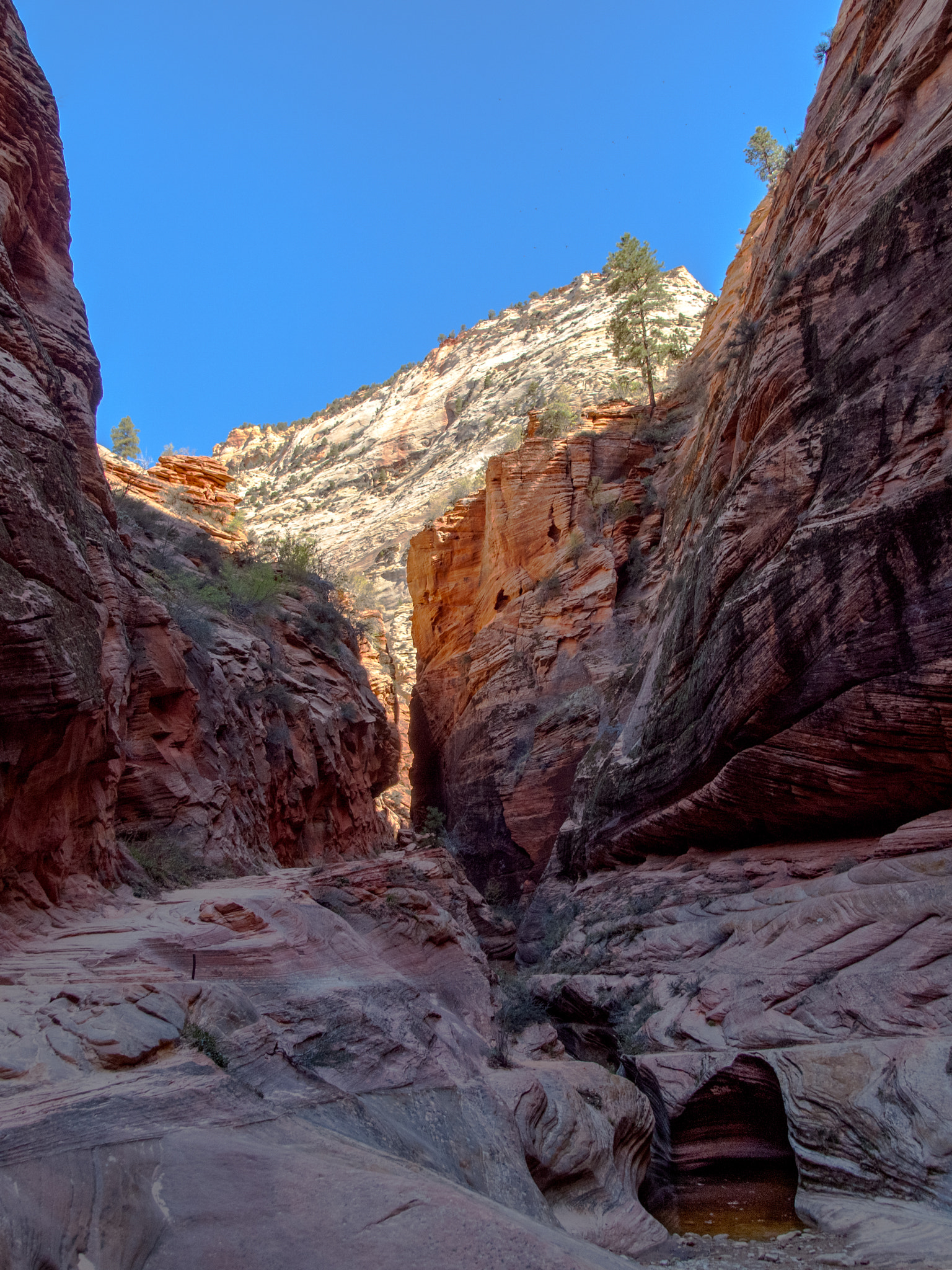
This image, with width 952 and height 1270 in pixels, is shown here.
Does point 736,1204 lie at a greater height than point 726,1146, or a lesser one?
lesser

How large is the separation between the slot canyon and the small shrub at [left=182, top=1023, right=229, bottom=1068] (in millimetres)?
32

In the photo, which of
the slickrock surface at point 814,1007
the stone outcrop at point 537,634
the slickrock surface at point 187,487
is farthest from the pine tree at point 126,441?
the slickrock surface at point 814,1007

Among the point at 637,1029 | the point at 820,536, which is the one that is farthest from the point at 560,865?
the point at 820,536

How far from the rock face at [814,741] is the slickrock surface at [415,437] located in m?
27.9

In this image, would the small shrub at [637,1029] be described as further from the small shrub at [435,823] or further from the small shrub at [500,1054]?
the small shrub at [435,823]

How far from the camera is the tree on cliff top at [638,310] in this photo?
3344cm

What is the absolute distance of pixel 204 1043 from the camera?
199 inches

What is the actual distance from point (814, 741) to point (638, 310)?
89.1 ft

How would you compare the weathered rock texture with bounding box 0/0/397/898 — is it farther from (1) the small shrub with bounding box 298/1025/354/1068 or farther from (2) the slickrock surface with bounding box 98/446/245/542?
(2) the slickrock surface with bounding box 98/446/245/542

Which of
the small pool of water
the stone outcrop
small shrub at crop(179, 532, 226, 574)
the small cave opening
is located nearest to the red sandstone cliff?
the stone outcrop

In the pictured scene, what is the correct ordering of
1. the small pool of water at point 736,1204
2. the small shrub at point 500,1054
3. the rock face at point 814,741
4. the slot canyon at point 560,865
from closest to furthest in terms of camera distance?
the slot canyon at point 560,865 → the small pool of water at point 736,1204 → the small shrub at point 500,1054 → the rock face at point 814,741

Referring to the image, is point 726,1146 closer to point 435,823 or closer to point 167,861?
point 167,861

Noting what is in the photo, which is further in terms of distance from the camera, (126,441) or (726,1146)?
(126,441)

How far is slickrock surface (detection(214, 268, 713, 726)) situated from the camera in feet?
200
